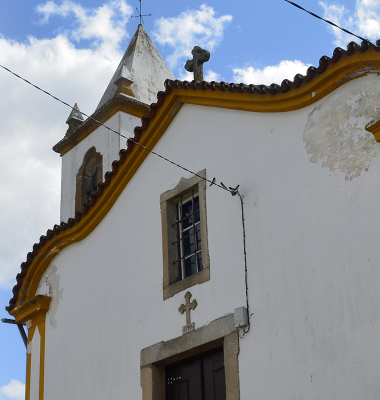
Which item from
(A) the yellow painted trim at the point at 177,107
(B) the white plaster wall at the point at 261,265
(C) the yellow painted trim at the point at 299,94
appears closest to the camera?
(B) the white plaster wall at the point at 261,265

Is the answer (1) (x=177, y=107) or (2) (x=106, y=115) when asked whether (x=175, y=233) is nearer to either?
(1) (x=177, y=107)

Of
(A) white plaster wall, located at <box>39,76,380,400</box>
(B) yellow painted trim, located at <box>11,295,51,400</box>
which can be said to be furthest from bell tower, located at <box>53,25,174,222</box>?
(A) white plaster wall, located at <box>39,76,380,400</box>

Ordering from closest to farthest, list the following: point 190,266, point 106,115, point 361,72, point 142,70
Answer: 1. point 361,72
2. point 190,266
3. point 106,115
4. point 142,70

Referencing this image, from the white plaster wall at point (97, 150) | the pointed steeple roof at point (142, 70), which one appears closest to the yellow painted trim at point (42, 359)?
the white plaster wall at point (97, 150)

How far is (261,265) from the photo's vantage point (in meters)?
7.38

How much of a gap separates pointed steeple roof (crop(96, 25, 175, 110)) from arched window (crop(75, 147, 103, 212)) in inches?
44.2

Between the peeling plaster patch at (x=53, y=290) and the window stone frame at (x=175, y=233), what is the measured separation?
2264 millimetres

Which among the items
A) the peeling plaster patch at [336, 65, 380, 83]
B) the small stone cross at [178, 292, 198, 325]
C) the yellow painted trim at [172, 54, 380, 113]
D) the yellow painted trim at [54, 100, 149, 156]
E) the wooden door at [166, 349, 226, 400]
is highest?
the yellow painted trim at [54, 100, 149, 156]

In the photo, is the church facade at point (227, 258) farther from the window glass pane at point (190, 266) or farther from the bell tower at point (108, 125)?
the bell tower at point (108, 125)

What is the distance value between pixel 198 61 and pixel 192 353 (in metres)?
4.21

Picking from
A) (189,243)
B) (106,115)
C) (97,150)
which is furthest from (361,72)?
(97,150)

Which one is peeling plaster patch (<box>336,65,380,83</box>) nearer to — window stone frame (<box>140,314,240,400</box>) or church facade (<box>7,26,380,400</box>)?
church facade (<box>7,26,380,400</box>)

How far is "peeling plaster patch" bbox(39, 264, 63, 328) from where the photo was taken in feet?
32.8

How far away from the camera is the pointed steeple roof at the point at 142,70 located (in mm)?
14852
